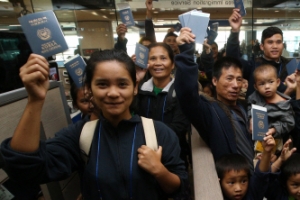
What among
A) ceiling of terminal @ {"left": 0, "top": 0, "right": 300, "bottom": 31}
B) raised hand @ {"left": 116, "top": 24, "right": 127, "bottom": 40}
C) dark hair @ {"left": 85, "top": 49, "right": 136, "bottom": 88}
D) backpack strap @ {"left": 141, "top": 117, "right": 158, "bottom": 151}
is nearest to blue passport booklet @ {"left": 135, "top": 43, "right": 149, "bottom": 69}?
raised hand @ {"left": 116, "top": 24, "right": 127, "bottom": 40}

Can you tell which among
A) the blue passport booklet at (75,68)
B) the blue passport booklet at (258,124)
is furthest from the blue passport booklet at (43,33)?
the blue passport booklet at (258,124)

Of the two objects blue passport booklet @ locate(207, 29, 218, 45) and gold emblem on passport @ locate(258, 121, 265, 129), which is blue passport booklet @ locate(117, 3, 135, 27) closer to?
blue passport booklet @ locate(207, 29, 218, 45)

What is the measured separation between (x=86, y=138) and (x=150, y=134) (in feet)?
0.93

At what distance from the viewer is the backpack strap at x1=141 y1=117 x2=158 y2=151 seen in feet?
3.48

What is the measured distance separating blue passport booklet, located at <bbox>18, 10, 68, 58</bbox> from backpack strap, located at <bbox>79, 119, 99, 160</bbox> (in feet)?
1.17

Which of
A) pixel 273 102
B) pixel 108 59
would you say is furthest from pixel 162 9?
pixel 108 59

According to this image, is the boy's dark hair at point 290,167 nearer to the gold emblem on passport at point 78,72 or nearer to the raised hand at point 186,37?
the raised hand at point 186,37

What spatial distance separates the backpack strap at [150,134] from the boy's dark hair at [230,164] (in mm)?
646

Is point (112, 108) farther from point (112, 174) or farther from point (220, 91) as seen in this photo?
point (220, 91)

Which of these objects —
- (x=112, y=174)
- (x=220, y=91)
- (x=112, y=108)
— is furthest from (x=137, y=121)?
(x=220, y=91)

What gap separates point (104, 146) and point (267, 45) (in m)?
2.22

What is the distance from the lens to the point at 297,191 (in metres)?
1.57

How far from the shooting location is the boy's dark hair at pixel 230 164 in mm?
1480

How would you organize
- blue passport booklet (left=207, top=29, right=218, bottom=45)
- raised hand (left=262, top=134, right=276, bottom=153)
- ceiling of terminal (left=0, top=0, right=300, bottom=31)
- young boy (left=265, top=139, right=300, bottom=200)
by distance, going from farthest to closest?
ceiling of terminal (left=0, top=0, right=300, bottom=31)
blue passport booklet (left=207, top=29, right=218, bottom=45)
young boy (left=265, top=139, right=300, bottom=200)
raised hand (left=262, top=134, right=276, bottom=153)
